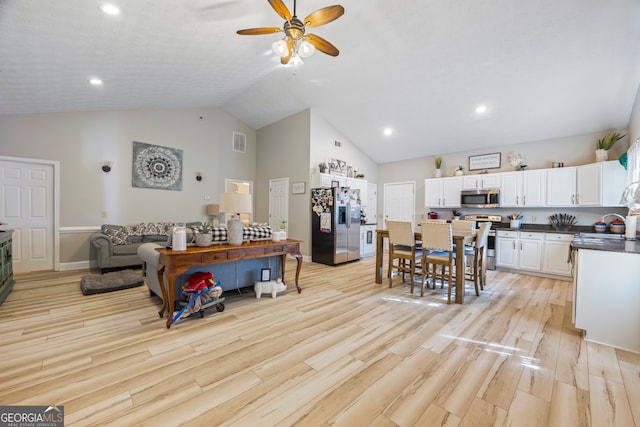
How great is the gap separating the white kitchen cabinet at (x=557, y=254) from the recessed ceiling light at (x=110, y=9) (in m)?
6.82

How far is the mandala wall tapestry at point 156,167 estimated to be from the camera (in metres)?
5.36

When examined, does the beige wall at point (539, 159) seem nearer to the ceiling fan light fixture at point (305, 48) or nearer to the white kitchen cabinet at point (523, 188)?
the white kitchen cabinet at point (523, 188)

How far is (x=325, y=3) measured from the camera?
9.57 feet

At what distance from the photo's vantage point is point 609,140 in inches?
166

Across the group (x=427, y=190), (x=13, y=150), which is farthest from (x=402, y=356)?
(x=13, y=150)

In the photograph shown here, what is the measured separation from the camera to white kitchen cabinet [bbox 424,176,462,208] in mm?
5830

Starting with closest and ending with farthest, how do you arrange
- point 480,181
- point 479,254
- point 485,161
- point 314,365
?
1. point 314,365
2. point 479,254
3. point 480,181
4. point 485,161

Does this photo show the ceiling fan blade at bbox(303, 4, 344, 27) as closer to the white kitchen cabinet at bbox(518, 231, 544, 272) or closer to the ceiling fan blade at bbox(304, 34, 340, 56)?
the ceiling fan blade at bbox(304, 34, 340, 56)

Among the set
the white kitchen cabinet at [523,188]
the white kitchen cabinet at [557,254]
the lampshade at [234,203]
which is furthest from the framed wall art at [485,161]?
the lampshade at [234,203]

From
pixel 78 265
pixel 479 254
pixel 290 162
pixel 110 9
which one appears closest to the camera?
pixel 110 9

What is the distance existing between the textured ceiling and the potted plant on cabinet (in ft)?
0.80

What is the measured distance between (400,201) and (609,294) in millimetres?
5016

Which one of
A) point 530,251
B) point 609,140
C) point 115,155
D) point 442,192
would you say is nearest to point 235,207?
point 115,155

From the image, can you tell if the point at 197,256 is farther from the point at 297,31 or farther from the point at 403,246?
the point at 403,246
